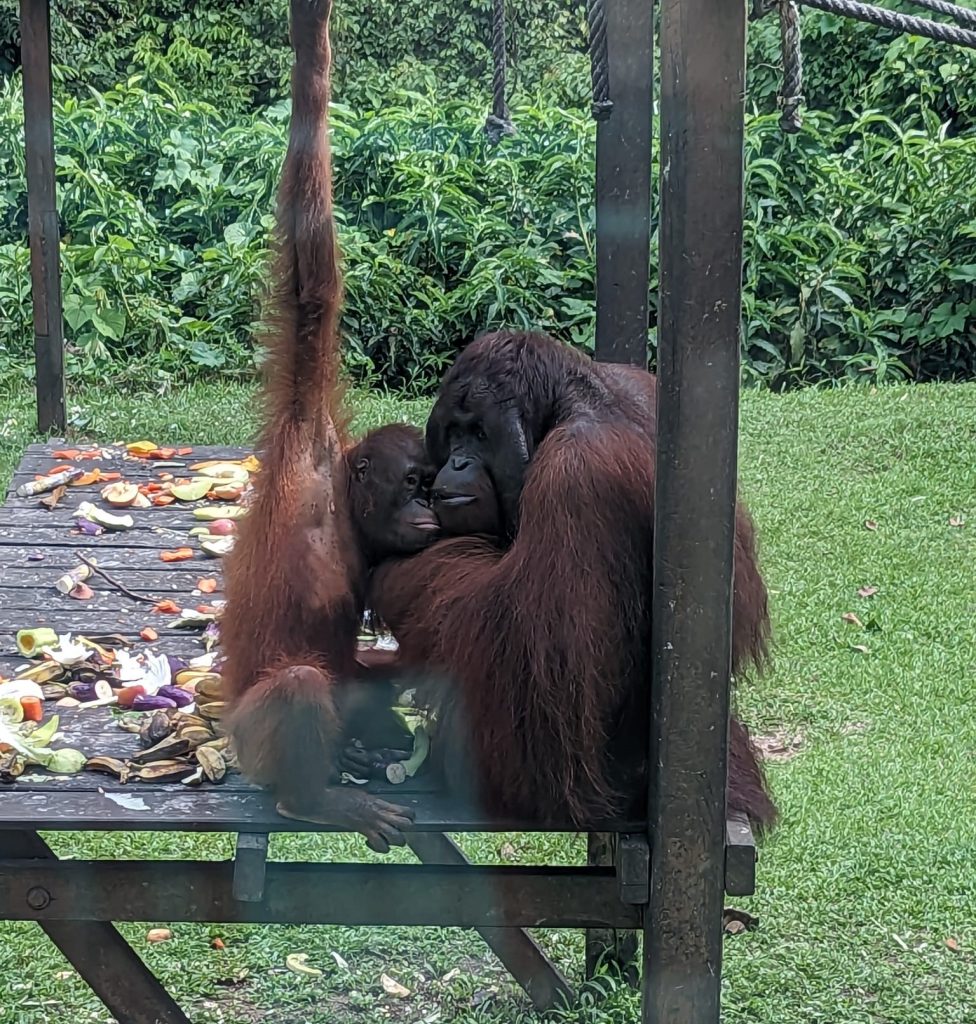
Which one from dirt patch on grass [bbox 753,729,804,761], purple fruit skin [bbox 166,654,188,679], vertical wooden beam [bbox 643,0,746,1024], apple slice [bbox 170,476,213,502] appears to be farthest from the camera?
dirt patch on grass [bbox 753,729,804,761]

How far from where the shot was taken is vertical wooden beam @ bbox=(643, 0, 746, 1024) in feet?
6.33

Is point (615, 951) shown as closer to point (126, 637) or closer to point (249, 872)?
point (126, 637)

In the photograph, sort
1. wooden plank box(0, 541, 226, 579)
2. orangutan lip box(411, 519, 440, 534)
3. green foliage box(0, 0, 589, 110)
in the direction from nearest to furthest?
orangutan lip box(411, 519, 440, 534), wooden plank box(0, 541, 226, 579), green foliage box(0, 0, 589, 110)

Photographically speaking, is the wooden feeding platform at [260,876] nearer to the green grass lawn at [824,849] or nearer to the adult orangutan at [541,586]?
the adult orangutan at [541,586]

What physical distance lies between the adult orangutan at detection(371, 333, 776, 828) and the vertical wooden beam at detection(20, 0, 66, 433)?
396cm

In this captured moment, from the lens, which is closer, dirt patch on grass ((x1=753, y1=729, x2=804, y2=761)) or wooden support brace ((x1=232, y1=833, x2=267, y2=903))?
wooden support brace ((x1=232, y1=833, x2=267, y2=903))

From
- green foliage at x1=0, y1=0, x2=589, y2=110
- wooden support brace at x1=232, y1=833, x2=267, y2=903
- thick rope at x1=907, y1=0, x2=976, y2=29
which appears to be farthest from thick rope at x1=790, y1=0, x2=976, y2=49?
green foliage at x1=0, y1=0, x2=589, y2=110

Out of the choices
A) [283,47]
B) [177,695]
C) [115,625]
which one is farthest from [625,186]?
[283,47]

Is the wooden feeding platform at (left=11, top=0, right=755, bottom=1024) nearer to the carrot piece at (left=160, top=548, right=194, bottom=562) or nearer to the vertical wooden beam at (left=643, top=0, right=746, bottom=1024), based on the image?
the vertical wooden beam at (left=643, top=0, right=746, bottom=1024)

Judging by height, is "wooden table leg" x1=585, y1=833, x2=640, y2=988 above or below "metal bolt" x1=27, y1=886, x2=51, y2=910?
below

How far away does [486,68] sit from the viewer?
42.4ft

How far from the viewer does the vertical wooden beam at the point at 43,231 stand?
19.3 ft

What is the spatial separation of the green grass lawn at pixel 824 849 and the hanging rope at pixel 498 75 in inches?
53.6

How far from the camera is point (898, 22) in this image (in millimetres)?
2371
